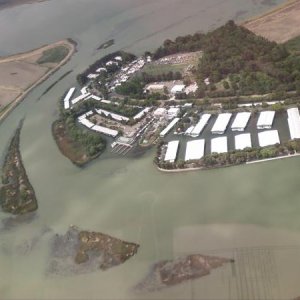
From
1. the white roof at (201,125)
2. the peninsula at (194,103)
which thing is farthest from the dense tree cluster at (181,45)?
the white roof at (201,125)

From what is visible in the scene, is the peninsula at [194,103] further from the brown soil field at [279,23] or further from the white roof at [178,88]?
the brown soil field at [279,23]

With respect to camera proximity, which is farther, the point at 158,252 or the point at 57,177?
the point at 57,177

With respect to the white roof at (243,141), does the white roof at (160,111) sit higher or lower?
higher

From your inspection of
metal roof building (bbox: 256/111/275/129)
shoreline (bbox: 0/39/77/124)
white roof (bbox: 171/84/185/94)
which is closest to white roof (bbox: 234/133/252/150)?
metal roof building (bbox: 256/111/275/129)

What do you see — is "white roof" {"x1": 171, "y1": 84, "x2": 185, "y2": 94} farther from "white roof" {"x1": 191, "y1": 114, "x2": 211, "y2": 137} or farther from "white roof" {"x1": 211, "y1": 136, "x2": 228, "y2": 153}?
"white roof" {"x1": 211, "y1": 136, "x2": 228, "y2": 153}

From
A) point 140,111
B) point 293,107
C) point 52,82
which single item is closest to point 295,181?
point 293,107

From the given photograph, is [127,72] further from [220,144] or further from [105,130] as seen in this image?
[220,144]

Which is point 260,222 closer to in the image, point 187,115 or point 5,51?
point 187,115
